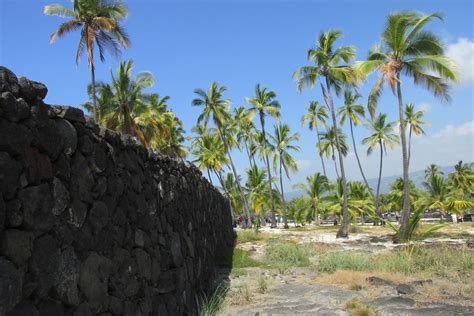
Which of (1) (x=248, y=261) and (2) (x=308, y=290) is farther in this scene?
(1) (x=248, y=261)

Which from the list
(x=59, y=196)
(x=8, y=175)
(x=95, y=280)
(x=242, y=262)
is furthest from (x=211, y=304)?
(x=242, y=262)

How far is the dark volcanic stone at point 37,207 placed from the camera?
8.29 ft

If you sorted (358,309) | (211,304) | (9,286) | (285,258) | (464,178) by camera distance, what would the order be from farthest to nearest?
(464,178), (285,258), (211,304), (358,309), (9,286)

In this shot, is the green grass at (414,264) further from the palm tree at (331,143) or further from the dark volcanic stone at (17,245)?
the palm tree at (331,143)

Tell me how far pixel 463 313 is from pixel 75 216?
18.4ft

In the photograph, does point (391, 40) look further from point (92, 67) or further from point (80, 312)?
point (80, 312)

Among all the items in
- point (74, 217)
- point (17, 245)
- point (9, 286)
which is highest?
point (74, 217)

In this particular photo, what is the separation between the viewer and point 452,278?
359 inches

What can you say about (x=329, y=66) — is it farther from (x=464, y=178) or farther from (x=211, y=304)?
(x=464, y=178)

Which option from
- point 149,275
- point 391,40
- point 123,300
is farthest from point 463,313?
point 391,40

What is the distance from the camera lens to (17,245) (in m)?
2.42

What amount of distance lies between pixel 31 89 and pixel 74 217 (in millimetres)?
945

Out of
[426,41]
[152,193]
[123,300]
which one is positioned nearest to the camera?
[123,300]

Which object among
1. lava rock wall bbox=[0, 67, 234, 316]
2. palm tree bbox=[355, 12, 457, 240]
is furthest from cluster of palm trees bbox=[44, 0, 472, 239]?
lava rock wall bbox=[0, 67, 234, 316]
